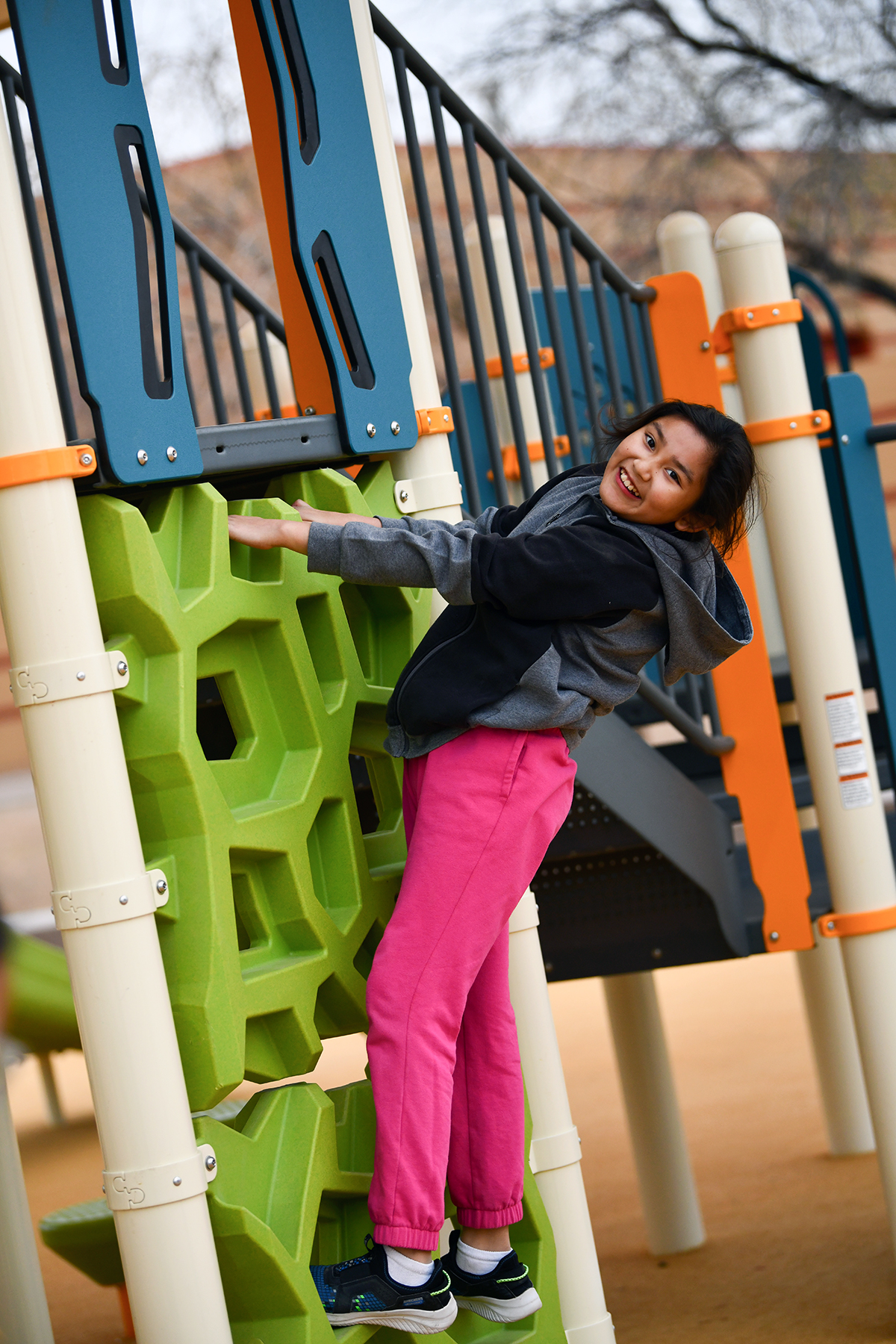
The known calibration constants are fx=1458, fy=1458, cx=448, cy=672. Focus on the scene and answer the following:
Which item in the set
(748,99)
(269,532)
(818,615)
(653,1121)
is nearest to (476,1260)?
(269,532)

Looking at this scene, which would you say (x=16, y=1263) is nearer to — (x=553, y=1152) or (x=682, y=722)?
(x=553, y=1152)

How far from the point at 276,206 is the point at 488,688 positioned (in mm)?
981

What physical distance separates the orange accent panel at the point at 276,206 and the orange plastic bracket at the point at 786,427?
118 cm

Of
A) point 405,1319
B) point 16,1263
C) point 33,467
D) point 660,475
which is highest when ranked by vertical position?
point 33,467

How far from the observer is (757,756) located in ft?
11.5

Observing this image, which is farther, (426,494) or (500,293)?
(500,293)

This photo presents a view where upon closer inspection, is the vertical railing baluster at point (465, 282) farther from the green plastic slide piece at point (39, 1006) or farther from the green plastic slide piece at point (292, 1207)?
the green plastic slide piece at point (39, 1006)

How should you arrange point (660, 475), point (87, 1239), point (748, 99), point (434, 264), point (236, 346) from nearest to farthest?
point (660, 475) < point (434, 264) < point (87, 1239) < point (236, 346) < point (748, 99)

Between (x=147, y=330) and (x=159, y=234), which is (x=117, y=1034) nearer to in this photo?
(x=147, y=330)

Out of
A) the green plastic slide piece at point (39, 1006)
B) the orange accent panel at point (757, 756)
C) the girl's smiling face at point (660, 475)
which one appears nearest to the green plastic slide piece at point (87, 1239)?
the green plastic slide piece at point (39, 1006)

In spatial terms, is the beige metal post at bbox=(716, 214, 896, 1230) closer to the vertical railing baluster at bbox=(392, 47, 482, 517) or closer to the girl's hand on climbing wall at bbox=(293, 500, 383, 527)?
the vertical railing baluster at bbox=(392, 47, 482, 517)

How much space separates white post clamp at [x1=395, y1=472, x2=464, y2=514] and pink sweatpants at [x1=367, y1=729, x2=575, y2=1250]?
0.53 metres

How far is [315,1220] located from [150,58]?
39.0 feet

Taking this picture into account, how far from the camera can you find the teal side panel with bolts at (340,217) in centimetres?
257
